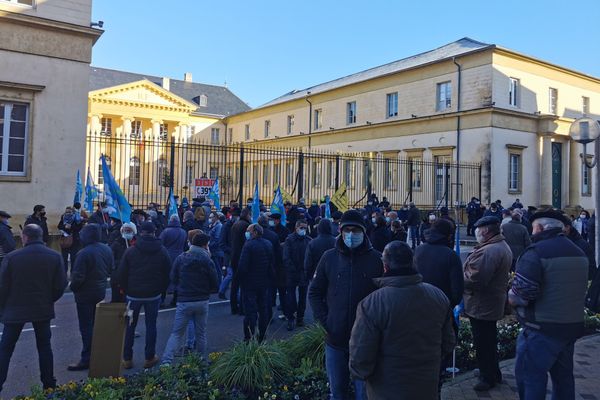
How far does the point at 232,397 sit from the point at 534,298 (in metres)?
3.00

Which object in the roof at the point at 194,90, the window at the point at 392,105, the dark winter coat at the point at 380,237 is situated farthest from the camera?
the roof at the point at 194,90

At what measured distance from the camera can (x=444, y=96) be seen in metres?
30.3

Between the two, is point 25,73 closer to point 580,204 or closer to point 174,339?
point 174,339

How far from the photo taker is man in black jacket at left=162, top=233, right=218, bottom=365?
6227 mm

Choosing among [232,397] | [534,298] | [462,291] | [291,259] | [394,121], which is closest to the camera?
[534,298]

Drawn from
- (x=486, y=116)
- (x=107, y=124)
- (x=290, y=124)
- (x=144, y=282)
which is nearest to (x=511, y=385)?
(x=144, y=282)

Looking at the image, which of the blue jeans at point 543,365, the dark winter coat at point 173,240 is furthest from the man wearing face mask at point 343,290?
the dark winter coat at point 173,240

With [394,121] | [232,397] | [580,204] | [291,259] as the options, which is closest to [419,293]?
[232,397]

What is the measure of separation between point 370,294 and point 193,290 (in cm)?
350

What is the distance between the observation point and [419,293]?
3229mm

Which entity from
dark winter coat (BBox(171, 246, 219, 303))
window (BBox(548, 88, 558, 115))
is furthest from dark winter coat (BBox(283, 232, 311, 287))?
window (BBox(548, 88, 558, 115))

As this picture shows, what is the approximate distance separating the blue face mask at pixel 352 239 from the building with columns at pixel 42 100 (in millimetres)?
13434

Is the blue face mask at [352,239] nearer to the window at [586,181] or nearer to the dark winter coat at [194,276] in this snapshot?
the dark winter coat at [194,276]

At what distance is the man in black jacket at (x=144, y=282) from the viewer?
250 inches
